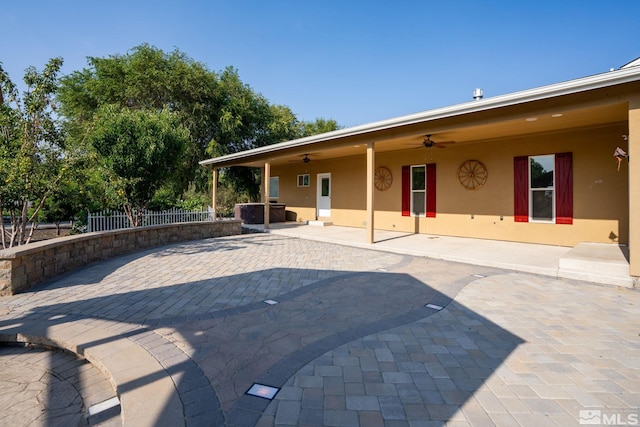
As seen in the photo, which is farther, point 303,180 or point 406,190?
point 303,180

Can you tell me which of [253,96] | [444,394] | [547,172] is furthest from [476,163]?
[253,96]

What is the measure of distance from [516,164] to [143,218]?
32.0 feet

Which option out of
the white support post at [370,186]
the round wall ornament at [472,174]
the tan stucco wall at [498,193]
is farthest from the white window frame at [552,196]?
the white support post at [370,186]

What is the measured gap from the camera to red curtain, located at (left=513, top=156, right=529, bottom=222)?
8.29 metres

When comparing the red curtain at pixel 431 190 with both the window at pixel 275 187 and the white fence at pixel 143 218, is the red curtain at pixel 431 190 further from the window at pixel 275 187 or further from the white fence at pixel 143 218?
the window at pixel 275 187

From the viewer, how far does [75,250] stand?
5.81 metres

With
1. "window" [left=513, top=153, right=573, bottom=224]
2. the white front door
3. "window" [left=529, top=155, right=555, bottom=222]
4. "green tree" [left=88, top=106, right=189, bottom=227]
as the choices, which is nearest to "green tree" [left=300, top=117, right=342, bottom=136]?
the white front door

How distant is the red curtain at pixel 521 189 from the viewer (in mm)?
8289

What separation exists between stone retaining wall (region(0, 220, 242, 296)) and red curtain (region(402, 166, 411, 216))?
6.29m

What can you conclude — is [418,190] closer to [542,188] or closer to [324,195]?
[542,188]

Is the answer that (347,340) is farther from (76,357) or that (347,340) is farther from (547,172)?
(547,172)

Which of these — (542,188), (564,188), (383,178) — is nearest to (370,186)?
(383,178)

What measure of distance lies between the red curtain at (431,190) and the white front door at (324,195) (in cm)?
449

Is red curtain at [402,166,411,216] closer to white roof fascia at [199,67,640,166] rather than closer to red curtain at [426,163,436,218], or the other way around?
red curtain at [426,163,436,218]
